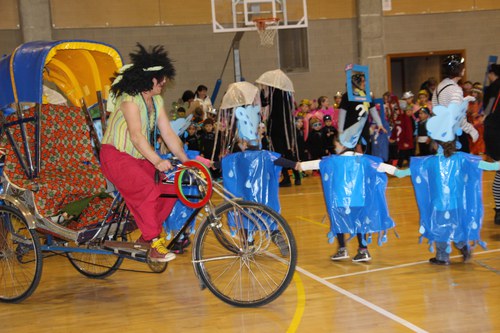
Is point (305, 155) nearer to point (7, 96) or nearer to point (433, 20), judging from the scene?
point (433, 20)

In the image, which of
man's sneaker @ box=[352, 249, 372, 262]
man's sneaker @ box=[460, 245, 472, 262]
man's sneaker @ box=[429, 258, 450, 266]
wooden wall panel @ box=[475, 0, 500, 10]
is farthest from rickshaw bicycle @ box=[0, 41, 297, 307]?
wooden wall panel @ box=[475, 0, 500, 10]

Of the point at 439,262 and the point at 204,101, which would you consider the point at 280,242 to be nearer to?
the point at 439,262

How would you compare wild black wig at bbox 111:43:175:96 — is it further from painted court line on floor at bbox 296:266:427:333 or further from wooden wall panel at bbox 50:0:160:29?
wooden wall panel at bbox 50:0:160:29

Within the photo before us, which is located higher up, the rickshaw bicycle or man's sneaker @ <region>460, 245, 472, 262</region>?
the rickshaw bicycle

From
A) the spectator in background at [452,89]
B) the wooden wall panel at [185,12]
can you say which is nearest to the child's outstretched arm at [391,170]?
the spectator in background at [452,89]

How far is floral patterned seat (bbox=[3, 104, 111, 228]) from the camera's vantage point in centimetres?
530

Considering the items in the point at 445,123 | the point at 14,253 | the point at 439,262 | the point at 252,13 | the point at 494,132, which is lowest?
the point at 439,262

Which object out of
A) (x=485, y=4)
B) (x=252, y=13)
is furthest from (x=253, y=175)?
(x=485, y=4)

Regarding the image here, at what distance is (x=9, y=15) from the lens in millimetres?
15672

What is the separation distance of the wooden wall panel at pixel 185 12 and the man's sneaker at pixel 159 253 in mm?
12407

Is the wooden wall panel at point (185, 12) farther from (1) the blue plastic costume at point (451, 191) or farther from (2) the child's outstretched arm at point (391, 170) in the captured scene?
(1) the blue plastic costume at point (451, 191)

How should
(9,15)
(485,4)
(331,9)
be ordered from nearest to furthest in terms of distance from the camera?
(9,15), (331,9), (485,4)

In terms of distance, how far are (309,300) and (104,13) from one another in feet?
41.8

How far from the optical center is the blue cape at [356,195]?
5.70 meters
